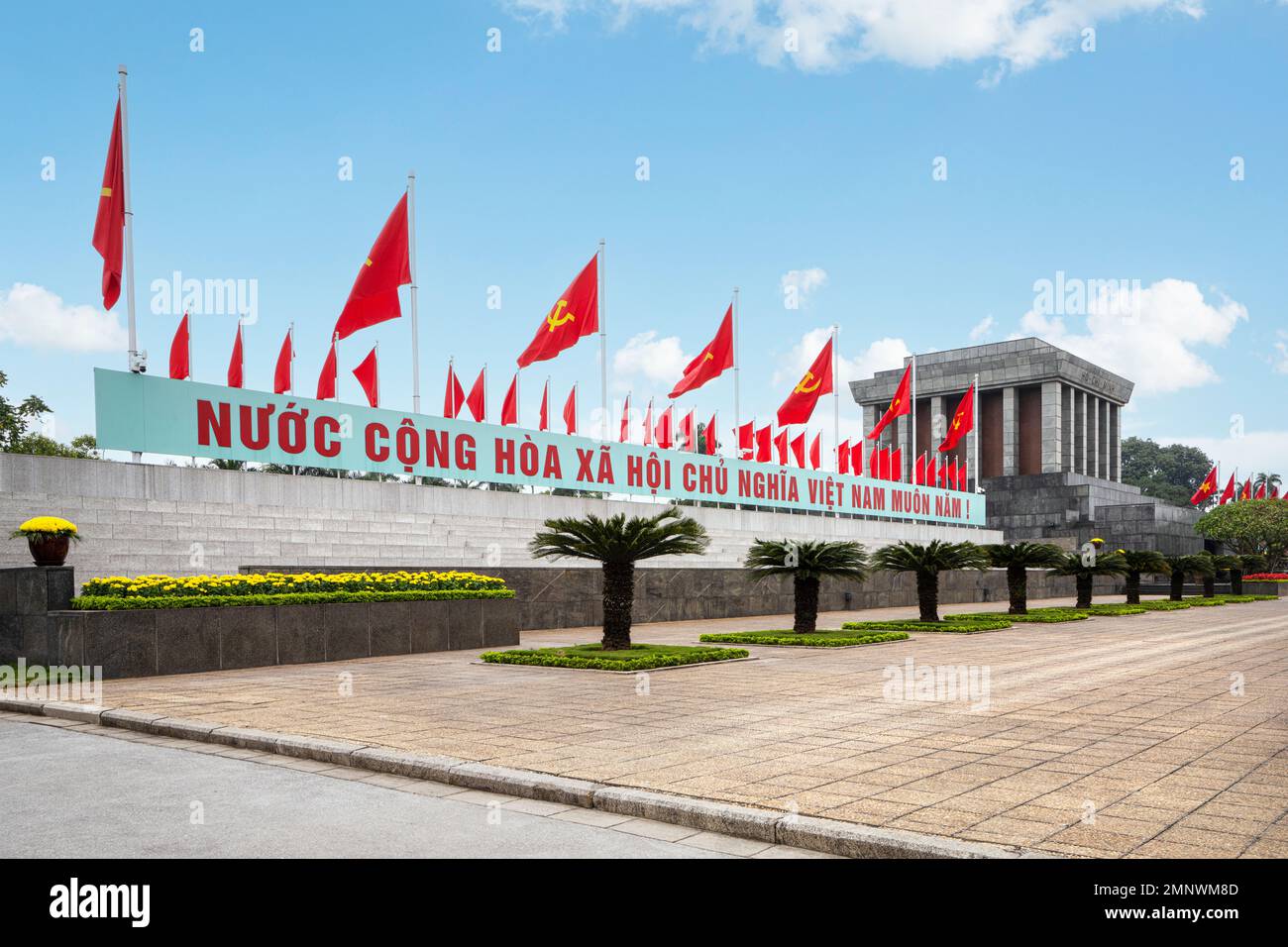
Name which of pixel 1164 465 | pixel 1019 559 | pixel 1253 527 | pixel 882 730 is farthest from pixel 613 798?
pixel 1164 465

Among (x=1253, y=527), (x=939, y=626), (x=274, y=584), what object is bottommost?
(x=939, y=626)

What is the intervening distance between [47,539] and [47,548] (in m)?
0.12

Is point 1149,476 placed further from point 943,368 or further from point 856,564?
point 856,564

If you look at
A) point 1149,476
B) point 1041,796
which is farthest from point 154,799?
point 1149,476

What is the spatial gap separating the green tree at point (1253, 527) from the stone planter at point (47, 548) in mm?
64755

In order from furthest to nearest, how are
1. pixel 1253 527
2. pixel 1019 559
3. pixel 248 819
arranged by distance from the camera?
1. pixel 1253 527
2. pixel 1019 559
3. pixel 248 819

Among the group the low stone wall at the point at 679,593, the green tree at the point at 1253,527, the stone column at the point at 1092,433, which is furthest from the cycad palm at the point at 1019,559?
the stone column at the point at 1092,433

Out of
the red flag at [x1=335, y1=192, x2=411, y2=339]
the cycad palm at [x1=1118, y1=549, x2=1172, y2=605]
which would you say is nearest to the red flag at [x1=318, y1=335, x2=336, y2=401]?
the red flag at [x1=335, y1=192, x2=411, y2=339]

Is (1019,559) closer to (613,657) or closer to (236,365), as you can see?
(613,657)

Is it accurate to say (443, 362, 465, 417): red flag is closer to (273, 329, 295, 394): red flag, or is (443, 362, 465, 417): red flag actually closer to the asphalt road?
(273, 329, 295, 394): red flag

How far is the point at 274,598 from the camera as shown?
16.1 m

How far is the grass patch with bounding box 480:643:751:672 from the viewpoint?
49.8 feet

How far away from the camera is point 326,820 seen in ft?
21.1

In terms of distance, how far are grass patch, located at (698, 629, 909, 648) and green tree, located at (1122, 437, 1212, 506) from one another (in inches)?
4634
